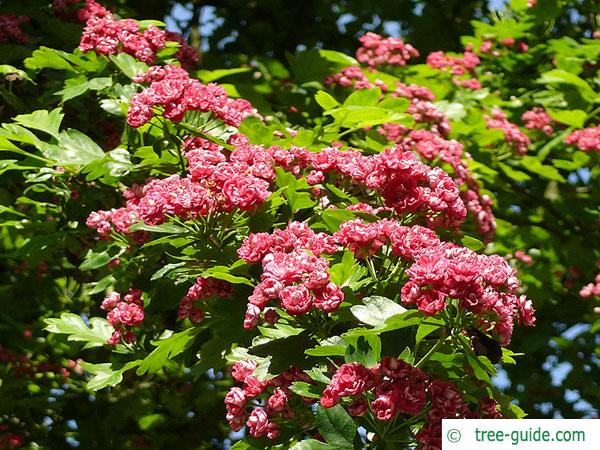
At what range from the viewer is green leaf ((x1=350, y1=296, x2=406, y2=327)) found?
2586 millimetres

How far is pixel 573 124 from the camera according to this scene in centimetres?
549

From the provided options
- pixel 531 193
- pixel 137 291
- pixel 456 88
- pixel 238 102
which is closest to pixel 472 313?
pixel 137 291

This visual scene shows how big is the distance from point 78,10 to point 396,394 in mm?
3090

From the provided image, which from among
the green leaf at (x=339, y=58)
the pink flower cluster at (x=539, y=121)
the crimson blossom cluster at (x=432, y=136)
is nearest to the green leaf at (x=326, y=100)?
the crimson blossom cluster at (x=432, y=136)

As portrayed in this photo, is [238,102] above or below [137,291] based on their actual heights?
Answer: above

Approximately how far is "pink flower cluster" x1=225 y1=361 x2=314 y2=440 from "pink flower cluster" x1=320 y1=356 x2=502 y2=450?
22cm

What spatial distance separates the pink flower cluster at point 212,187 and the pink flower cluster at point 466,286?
66cm

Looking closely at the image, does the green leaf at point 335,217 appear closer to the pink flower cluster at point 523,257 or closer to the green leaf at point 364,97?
the green leaf at point 364,97

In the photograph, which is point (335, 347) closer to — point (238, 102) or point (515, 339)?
point (238, 102)

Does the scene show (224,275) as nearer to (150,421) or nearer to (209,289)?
(209,289)

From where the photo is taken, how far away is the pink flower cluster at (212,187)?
119 inches

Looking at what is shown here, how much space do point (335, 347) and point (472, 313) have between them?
0.36 meters

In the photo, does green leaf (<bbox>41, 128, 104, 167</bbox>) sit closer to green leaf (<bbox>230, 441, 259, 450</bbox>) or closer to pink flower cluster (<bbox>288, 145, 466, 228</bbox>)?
pink flower cluster (<bbox>288, 145, 466, 228</bbox>)

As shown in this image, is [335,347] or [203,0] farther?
[203,0]
